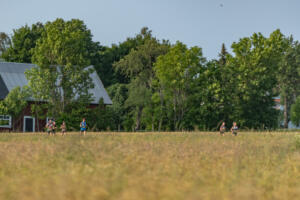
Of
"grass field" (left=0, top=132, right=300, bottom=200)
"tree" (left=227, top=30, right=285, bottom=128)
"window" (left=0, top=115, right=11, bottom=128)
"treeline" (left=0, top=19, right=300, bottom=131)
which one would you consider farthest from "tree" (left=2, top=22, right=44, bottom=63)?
"grass field" (left=0, top=132, right=300, bottom=200)

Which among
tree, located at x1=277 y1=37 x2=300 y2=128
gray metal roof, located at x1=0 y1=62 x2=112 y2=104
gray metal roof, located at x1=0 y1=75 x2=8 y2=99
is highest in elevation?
tree, located at x1=277 y1=37 x2=300 y2=128

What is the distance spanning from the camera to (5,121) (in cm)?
4747

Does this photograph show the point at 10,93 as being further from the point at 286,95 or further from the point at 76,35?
the point at 286,95

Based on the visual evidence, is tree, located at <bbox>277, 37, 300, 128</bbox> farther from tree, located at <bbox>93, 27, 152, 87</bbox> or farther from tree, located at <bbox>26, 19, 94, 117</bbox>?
tree, located at <bbox>26, 19, 94, 117</bbox>

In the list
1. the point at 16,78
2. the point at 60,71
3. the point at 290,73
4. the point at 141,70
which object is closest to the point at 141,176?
the point at 60,71

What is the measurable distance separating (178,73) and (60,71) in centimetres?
1377

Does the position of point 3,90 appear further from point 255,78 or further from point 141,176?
point 141,176

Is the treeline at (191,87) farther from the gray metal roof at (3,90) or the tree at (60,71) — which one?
the gray metal roof at (3,90)

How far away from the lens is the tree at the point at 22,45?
208 ft

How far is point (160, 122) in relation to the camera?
54.3 meters

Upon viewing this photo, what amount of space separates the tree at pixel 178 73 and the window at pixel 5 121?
55.0ft

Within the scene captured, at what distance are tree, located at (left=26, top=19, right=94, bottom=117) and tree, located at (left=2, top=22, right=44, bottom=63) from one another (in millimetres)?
15929

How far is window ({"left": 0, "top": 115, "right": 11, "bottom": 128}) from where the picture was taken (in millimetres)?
47209

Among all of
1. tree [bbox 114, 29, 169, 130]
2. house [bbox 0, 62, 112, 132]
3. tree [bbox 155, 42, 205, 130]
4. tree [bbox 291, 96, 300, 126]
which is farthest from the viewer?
tree [bbox 291, 96, 300, 126]
